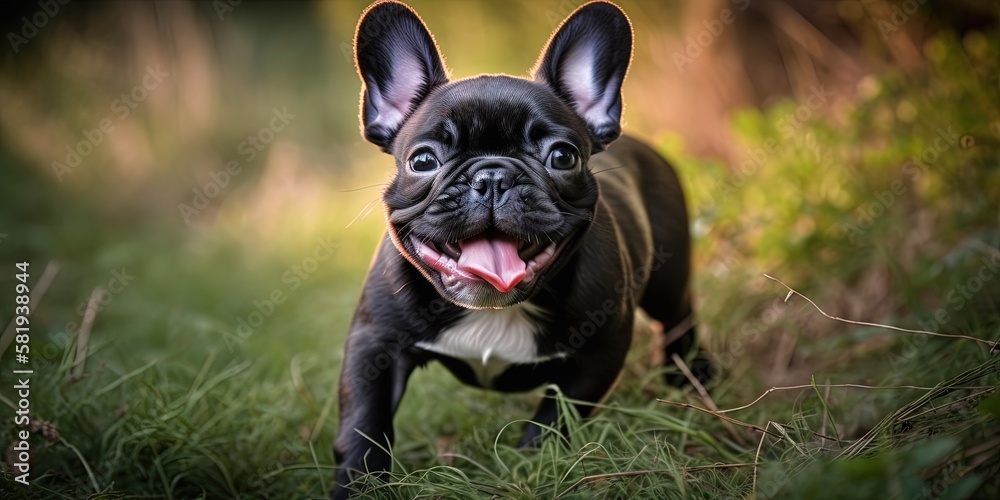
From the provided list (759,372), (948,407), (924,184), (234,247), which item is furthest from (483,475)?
(234,247)

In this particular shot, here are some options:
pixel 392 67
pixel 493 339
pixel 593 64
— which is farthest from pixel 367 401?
pixel 593 64

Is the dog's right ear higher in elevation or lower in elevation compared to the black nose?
higher

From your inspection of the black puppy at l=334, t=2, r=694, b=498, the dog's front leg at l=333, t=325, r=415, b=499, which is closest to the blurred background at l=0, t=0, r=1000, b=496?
the dog's front leg at l=333, t=325, r=415, b=499

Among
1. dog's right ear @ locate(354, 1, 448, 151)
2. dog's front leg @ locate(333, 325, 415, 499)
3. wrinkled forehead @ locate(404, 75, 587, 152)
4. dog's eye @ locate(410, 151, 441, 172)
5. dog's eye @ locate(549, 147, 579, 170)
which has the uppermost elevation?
dog's right ear @ locate(354, 1, 448, 151)

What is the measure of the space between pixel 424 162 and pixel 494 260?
433mm

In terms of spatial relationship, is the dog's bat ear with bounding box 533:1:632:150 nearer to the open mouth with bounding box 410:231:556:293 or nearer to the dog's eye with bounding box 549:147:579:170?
the dog's eye with bounding box 549:147:579:170

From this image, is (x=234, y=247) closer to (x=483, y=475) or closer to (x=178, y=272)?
(x=178, y=272)

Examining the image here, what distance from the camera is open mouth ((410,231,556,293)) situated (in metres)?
2.71

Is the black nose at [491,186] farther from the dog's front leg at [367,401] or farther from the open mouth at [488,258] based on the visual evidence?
the dog's front leg at [367,401]

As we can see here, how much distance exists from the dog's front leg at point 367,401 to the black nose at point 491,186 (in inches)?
27.1

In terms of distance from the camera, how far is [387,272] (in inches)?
→ 122

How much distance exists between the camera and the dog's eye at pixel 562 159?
2.91 metres

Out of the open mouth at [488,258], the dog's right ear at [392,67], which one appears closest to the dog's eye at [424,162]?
the open mouth at [488,258]

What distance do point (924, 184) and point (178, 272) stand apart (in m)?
5.35
